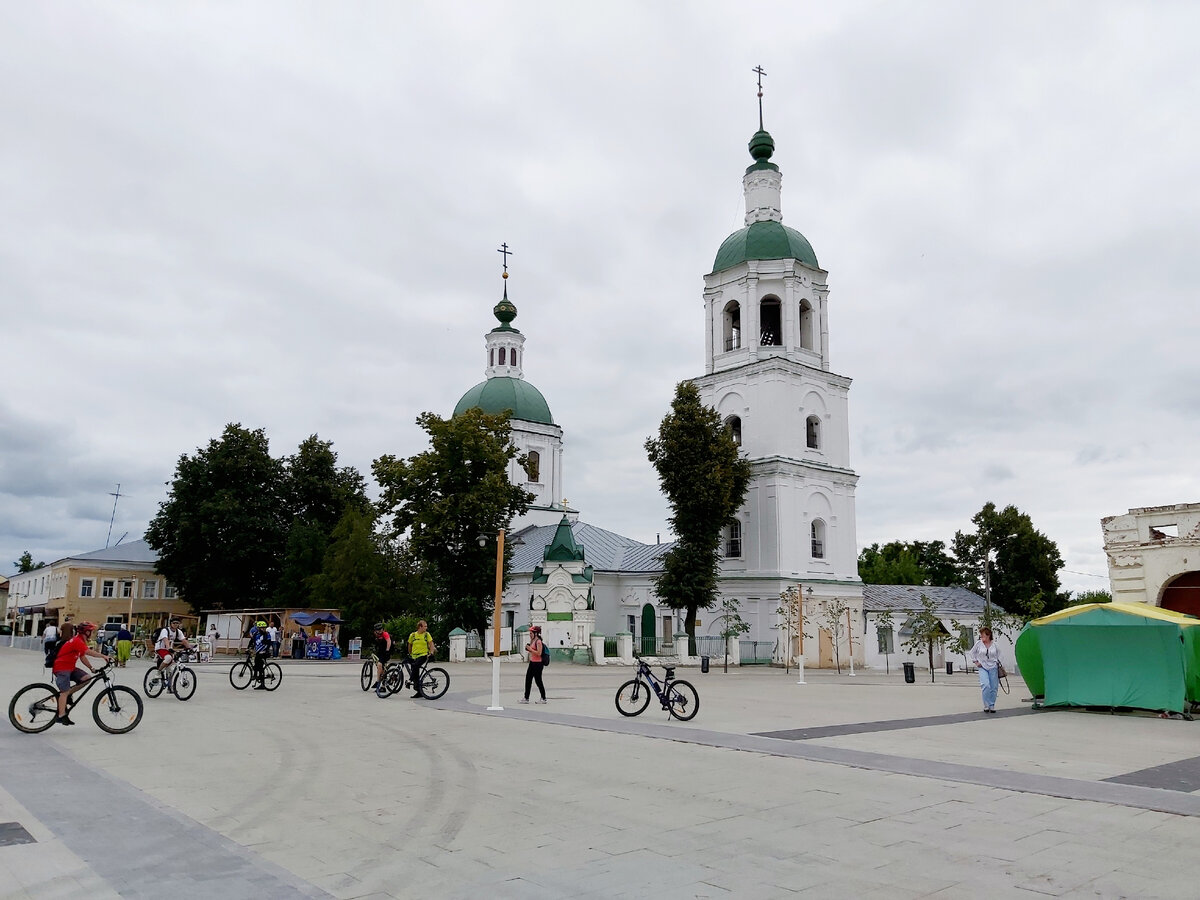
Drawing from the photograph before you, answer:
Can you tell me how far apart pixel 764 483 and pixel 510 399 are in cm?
2182

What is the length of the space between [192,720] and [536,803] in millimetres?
9099

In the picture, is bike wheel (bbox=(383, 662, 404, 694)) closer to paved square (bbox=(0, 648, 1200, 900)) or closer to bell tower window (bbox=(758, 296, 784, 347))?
paved square (bbox=(0, 648, 1200, 900))

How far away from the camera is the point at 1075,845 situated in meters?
6.92

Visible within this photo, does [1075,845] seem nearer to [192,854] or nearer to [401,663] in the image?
[192,854]

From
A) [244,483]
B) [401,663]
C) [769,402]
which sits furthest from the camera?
[244,483]

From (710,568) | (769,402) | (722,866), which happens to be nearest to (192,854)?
(722,866)

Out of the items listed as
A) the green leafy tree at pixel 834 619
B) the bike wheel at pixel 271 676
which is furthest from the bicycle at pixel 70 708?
the green leafy tree at pixel 834 619

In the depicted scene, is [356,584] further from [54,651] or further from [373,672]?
[54,651]

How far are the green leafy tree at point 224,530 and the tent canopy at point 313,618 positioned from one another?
11.5 meters

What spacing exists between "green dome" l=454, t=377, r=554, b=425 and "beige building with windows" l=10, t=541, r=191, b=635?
25014 millimetres

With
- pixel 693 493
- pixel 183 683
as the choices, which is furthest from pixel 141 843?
pixel 693 493

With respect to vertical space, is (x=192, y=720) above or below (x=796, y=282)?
below

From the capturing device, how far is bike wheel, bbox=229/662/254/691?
22.3m

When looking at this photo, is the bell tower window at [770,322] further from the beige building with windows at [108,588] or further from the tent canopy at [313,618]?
the beige building with windows at [108,588]
